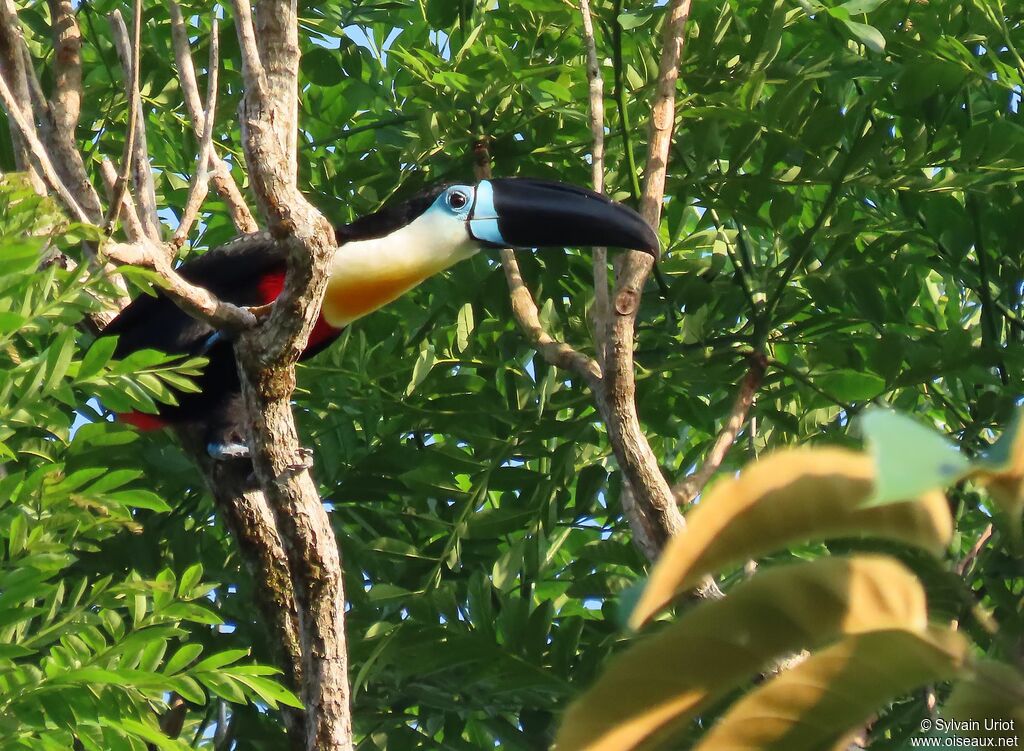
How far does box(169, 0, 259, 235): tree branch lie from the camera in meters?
2.85

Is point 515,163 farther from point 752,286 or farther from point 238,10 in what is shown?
point 238,10

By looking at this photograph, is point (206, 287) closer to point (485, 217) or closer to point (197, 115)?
point (485, 217)

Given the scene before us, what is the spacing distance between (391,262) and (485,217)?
0.32 m

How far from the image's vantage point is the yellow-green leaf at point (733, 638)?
87 cm

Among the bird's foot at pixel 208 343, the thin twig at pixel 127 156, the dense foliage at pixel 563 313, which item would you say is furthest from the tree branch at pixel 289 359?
the bird's foot at pixel 208 343

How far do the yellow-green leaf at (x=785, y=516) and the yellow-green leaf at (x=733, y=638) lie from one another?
0.08 ft

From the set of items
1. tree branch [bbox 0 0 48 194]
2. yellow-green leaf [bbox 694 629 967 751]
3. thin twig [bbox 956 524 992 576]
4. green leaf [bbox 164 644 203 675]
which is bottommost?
yellow-green leaf [bbox 694 629 967 751]

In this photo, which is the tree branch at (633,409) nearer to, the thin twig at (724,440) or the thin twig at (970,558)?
the thin twig at (724,440)

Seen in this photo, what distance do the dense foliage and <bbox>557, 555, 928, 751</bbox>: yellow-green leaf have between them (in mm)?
1934

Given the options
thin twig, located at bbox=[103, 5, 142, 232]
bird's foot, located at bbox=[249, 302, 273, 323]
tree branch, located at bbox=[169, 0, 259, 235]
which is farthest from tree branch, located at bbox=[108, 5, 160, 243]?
bird's foot, located at bbox=[249, 302, 273, 323]

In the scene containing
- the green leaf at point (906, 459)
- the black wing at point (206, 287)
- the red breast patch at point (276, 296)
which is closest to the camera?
the green leaf at point (906, 459)

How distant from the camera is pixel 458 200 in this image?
142 inches

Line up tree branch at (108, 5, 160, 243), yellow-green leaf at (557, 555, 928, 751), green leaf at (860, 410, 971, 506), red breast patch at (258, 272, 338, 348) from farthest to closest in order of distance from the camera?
1. red breast patch at (258, 272, 338, 348)
2. tree branch at (108, 5, 160, 243)
3. yellow-green leaf at (557, 555, 928, 751)
4. green leaf at (860, 410, 971, 506)

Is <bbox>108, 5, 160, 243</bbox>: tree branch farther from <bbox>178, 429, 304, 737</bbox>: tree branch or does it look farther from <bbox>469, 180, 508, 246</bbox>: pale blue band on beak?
<bbox>469, 180, 508, 246</bbox>: pale blue band on beak
